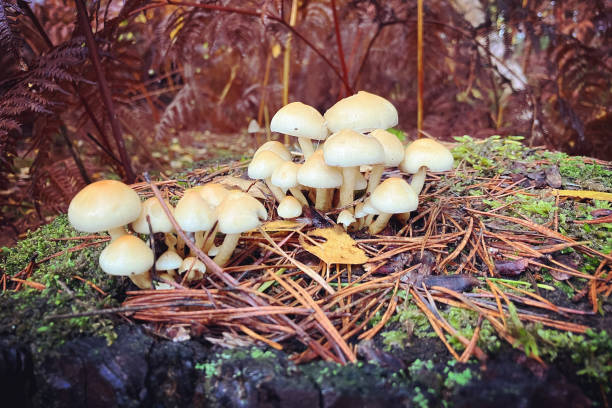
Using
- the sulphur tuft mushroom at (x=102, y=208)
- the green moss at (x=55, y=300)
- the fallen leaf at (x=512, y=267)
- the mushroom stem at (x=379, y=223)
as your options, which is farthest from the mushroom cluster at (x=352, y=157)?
the green moss at (x=55, y=300)

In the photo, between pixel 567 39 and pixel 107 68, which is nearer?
pixel 107 68

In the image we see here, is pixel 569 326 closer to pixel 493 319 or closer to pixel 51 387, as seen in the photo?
pixel 493 319

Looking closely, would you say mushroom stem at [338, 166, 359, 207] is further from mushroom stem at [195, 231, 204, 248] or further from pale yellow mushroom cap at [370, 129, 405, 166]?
mushroom stem at [195, 231, 204, 248]

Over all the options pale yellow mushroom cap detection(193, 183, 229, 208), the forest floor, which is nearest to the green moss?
the forest floor

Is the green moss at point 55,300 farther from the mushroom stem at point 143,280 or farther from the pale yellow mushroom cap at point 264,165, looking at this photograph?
the pale yellow mushroom cap at point 264,165

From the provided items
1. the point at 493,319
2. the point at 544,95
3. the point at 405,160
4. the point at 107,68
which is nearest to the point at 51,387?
the point at 493,319

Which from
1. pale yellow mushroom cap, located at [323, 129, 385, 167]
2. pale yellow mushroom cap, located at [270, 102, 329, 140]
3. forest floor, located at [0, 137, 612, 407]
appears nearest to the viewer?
forest floor, located at [0, 137, 612, 407]
